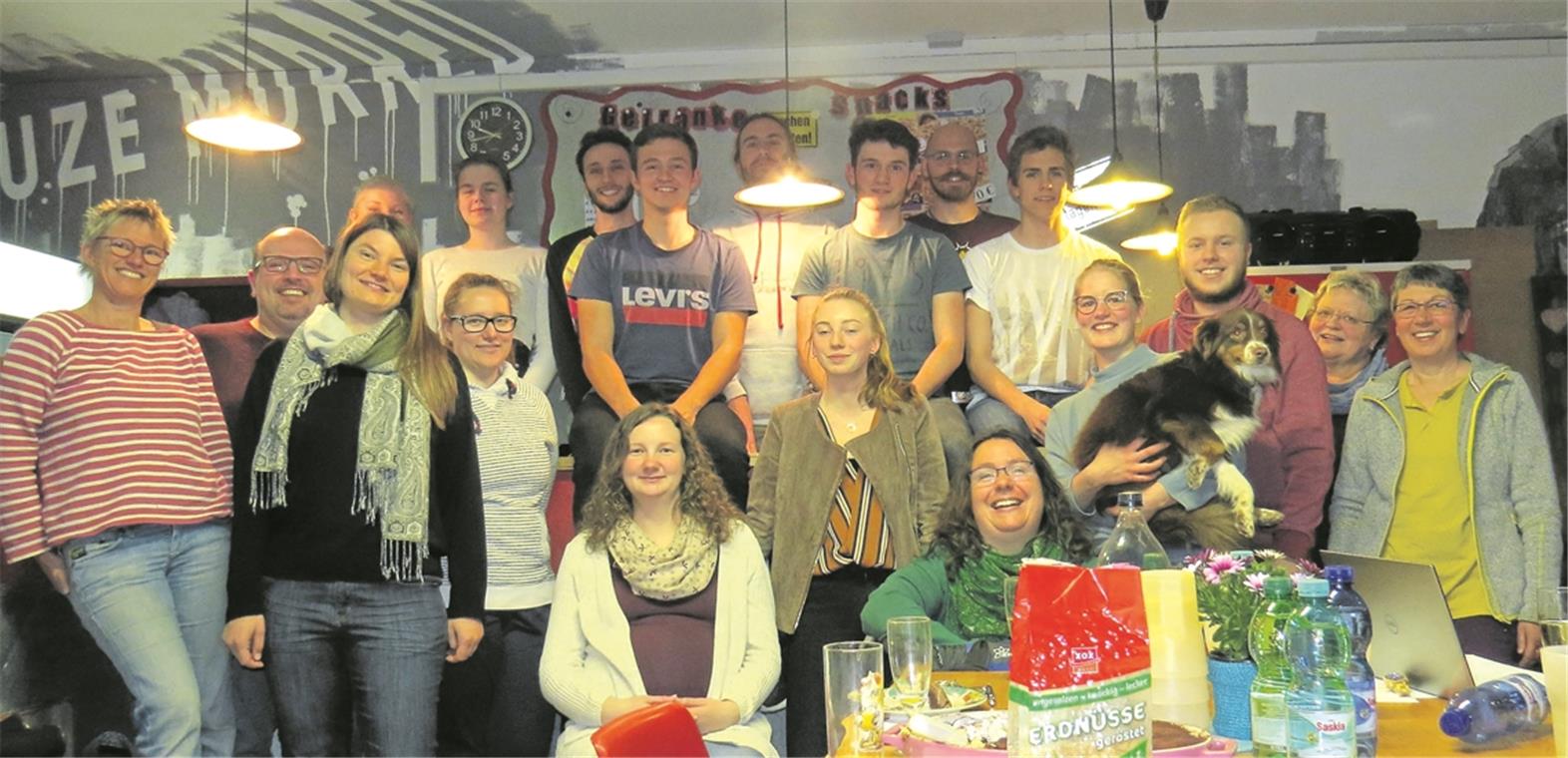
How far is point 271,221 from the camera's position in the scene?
13.3 feet

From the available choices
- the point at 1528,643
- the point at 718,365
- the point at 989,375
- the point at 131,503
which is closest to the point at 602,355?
the point at 718,365

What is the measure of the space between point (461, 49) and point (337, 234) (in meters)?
0.76

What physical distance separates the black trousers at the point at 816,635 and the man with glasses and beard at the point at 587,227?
1.09 m

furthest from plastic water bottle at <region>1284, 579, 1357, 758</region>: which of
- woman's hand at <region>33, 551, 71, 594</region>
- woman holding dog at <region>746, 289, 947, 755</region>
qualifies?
woman's hand at <region>33, 551, 71, 594</region>

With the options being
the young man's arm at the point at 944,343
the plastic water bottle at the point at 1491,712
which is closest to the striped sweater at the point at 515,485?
the young man's arm at the point at 944,343

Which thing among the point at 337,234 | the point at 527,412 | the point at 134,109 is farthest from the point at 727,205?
the point at 134,109

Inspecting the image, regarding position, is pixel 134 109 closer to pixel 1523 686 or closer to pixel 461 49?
pixel 461 49

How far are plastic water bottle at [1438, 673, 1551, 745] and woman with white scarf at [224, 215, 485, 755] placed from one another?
270 cm

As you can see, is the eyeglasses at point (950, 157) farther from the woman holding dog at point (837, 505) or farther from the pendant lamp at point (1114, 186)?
the woman holding dog at point (837, 505)

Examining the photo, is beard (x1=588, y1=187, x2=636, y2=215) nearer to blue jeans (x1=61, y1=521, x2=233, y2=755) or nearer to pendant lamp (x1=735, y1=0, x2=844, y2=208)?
pendant lamp (x1=735, y1=0, x2=844, y2=208)

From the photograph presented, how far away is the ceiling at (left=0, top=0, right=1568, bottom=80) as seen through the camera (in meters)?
3.88

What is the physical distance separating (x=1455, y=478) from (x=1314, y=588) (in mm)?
2394

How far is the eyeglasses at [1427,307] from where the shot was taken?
3803 mm

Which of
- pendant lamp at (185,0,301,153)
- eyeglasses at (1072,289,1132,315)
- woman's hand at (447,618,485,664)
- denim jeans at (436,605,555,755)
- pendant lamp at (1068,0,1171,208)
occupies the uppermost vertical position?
pendant lamp at (185,0,301,153)
